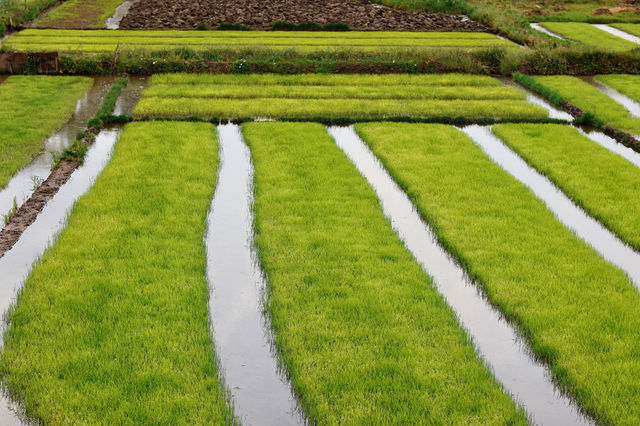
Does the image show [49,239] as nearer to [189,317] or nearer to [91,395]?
[189,317]

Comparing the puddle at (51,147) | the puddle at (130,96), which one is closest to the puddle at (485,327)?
the puddle at (51,147)

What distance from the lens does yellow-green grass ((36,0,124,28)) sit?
25.1 m

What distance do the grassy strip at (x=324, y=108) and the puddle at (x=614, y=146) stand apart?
140cm

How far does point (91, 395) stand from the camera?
213 inches

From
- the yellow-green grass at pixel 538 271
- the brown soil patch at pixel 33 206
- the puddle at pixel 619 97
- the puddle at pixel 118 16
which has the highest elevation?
the puddle at pixel 118 16

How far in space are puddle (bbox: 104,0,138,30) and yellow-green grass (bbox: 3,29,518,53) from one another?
1.59 m

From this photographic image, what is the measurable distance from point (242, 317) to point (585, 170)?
7.39 m

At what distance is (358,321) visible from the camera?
6609 millimetres

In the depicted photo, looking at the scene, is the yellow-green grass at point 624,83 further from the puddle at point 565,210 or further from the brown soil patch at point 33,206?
the brown soil patch at point 33,206

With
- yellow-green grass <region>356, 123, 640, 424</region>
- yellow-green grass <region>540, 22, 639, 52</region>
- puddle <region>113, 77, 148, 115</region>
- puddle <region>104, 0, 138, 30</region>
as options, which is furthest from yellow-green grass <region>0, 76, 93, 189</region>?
yellow-green grass <region>540, 22, 639, 52</region>

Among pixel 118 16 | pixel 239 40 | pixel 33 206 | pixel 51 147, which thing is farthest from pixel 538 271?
pixel 118 16

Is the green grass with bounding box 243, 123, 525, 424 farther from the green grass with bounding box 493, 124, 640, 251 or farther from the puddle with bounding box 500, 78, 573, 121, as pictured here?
the puddle with bounding box 500, 78, 573, 121

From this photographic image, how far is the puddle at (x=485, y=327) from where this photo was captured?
5.64 meters

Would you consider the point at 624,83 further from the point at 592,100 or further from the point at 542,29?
the point at 542,29
